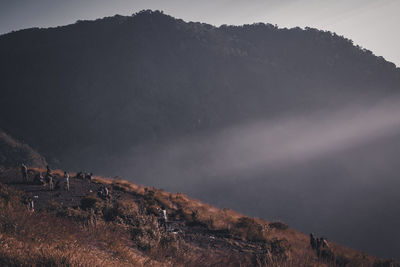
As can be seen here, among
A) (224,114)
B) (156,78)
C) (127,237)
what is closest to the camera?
(127,237)

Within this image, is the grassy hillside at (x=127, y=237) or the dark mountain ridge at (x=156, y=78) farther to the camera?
the dark mountain ridge at (x=156, y=78)

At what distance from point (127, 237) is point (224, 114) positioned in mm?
89850

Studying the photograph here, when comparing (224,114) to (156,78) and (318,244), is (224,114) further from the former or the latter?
(318,244)

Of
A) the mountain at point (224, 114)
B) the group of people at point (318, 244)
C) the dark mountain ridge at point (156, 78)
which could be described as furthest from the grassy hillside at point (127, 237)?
the dark mountain ridge at point (156, 78)

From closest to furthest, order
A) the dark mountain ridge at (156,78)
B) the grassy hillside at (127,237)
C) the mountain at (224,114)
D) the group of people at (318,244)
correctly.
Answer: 1. the grassy hillside at (127,237)
2. the group of people at (318,244)
3. the mountain at (224,114)
4. the dark mountain ridge at (156,78)

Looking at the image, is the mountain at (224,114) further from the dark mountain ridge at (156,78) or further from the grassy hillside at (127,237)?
the grassy hillside at (127,237)

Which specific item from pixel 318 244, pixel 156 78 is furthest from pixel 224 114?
pixel 318 244

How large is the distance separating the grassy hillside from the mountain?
42.4 metres

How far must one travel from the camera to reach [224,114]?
9488 cm

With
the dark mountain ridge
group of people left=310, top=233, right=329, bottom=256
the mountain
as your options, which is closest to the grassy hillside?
group of people left=310, top=233, right=329, bottom=256

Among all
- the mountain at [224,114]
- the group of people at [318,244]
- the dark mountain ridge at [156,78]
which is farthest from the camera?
the dark mountain ridge at [156,78]

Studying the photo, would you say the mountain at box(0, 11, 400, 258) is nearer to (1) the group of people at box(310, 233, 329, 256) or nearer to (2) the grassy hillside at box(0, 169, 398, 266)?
(1) the group of people at box(310, 233, 329, 256)

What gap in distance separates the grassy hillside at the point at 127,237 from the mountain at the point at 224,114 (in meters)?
42.4

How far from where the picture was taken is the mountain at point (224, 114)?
62562 mm
